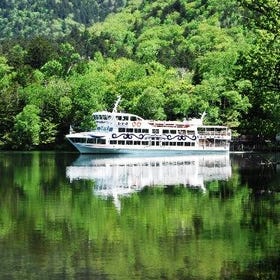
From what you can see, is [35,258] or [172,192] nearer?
[35,258]

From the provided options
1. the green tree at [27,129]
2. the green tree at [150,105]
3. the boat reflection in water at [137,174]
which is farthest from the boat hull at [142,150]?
the boat reflection in water at [137,174]

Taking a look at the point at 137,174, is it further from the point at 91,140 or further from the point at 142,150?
the point at 142,150

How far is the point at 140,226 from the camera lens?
27.3 meters

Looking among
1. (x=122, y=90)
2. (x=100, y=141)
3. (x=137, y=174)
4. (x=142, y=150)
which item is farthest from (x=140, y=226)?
(x=122, y=90)

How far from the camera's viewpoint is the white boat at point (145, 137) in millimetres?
79875

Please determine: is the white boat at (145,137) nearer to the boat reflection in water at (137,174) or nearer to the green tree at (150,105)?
the green tree at (150,105)

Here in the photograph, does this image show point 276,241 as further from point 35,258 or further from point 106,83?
point 106,83

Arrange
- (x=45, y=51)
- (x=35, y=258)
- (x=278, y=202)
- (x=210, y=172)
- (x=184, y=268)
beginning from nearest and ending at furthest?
(x=184, y=268)
(x=35, y=258)
(x=278, y=202)
(x=210, y=172)
(x=45, y=51)

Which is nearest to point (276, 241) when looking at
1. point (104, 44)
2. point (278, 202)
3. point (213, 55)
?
point (278, 202)

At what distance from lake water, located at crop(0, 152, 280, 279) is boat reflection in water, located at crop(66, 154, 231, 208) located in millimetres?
121

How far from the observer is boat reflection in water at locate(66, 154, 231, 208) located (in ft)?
138

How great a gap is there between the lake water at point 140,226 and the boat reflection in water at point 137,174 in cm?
12

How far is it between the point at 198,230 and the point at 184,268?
6.01 meters

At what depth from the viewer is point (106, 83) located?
331 ft
